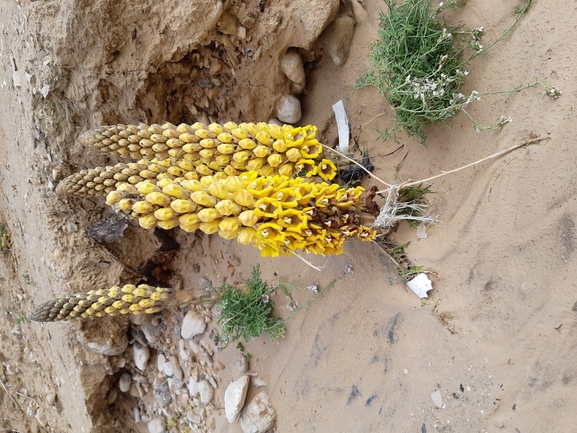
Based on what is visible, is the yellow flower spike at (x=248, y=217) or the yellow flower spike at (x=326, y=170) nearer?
the yellow flower spike at (x=248, y=217)

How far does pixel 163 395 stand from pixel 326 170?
9.68ft

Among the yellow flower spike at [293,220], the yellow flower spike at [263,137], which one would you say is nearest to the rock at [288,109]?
the yellow flower spike at [263,137]

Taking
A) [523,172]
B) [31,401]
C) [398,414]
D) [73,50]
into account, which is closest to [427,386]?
[398,414]

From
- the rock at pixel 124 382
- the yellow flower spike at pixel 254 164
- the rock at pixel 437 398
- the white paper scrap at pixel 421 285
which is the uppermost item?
the yellow flower spike at pixel 254 164

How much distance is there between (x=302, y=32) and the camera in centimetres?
293

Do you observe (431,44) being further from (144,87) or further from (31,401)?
(31,401)

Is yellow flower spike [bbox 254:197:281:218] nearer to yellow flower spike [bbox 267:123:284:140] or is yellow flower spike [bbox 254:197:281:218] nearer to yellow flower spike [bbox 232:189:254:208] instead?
yellow flower spike [bbox 232:189:254:208]

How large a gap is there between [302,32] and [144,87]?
120 centimetres

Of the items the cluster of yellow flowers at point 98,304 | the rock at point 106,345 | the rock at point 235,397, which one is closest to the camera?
the cluster of yellow flowers at point 98,304

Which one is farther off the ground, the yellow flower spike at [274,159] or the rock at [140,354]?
the yellow flower spike at [274,159]

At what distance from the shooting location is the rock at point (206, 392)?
151 inches

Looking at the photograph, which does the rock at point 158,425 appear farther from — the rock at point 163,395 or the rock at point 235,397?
the rock at point 235,397

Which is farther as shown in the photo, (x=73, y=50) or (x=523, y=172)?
(x=73, y=50)

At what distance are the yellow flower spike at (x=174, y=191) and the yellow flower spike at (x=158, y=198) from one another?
0.02 metres
